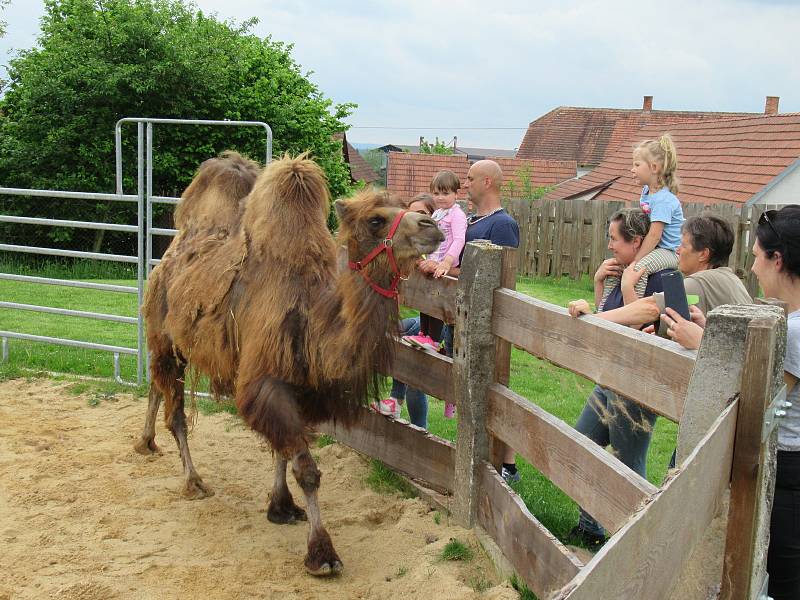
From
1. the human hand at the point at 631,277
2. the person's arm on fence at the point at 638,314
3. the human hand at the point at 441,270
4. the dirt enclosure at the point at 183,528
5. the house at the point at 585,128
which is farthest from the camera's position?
the house at the point at 585,128

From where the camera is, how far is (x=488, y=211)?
636 centimetres

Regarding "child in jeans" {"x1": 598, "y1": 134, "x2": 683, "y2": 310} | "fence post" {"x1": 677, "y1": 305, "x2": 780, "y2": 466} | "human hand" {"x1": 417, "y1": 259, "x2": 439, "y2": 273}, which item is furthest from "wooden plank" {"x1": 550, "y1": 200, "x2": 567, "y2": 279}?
"fence post" {"x1": 677, "y1": 305, "x2": 780, "y2": 466}

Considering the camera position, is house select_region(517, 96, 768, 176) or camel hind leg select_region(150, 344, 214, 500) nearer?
camel hind leg select_region(150, 344, 214, 500)

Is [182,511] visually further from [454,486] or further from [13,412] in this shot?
[13,412]

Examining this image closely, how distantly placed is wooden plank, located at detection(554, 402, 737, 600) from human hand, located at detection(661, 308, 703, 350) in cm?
65

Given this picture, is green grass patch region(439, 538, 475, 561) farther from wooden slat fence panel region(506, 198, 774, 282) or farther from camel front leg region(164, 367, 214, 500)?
wooden slat fence panel region(506, 198, 774, 282)

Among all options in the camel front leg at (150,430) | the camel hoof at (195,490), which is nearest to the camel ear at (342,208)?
the camel hoof at (195,490)

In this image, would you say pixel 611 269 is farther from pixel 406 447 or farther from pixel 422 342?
pixel 406 447

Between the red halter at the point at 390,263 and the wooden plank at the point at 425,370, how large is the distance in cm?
45

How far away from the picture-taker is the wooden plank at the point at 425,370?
5.11 m

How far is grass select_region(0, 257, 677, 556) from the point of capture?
5.52 metres

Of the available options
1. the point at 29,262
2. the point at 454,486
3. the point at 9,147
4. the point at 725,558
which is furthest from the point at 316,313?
the point at 9,147

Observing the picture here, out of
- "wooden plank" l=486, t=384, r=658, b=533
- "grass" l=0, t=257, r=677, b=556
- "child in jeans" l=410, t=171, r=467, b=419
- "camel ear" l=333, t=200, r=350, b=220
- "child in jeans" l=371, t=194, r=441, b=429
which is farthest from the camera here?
"child in jeans" l=371, t=194, r=441, b=429

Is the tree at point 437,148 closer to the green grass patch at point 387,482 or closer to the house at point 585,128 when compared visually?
the house at point 585,128
